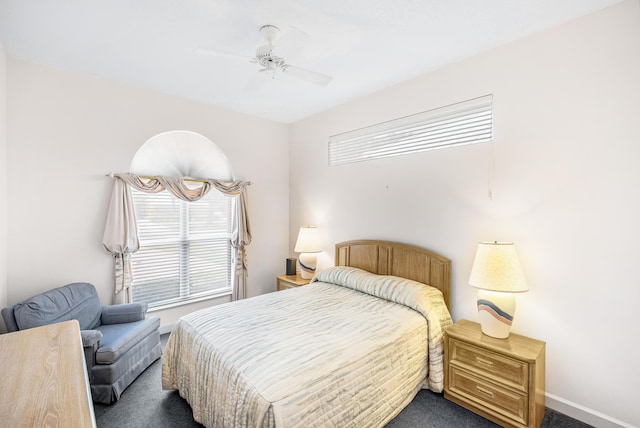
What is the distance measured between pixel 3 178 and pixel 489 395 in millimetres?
4227

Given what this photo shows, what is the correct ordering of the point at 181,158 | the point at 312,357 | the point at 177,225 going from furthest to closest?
the point at 181,158, the point at 177,225, the point at 312,357

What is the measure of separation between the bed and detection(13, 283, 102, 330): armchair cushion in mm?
911

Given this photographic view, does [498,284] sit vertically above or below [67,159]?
below

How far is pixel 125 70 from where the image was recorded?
2701mm

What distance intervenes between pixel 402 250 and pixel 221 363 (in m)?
1.99

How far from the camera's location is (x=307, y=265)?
Result: 12.1ft

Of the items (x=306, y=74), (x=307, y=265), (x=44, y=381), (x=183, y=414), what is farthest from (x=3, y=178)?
(x=307, y=265)

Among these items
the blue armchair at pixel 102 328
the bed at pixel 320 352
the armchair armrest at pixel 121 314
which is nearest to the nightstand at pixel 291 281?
the bed at pixel 320 352

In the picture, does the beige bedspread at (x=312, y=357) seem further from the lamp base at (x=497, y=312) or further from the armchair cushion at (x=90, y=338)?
the armchair cushion at (x=90, y=338)

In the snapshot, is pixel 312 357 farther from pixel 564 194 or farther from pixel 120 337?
pixel 564 194

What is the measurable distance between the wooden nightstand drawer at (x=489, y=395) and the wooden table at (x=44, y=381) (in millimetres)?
2227

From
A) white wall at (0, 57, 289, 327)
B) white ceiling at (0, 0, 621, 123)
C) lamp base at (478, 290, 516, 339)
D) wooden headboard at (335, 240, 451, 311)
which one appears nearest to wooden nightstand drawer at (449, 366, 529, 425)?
lamp base at (478, 290, 516, 339)

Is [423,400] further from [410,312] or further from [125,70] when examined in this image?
[125,70]

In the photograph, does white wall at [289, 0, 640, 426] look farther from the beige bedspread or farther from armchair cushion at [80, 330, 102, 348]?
armchair cushion at [80, 330, 102, 348]
